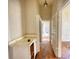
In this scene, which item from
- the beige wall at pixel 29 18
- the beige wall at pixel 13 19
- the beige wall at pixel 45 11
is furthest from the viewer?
the beige wall at pixel 45 11

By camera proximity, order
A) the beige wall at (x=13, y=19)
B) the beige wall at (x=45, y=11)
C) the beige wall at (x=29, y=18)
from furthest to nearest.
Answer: the beige wall at (x=45, y=11), the beige wall at (x=29, y=18), the beige wall at (x=13, y=19)

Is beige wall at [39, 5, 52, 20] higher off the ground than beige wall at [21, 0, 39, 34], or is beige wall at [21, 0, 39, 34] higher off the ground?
beige wall at [39, 5, 52, 20]

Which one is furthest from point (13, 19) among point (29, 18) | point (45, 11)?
point (45, 11)

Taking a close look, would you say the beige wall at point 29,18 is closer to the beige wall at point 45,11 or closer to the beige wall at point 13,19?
the beige wall at point 13,19

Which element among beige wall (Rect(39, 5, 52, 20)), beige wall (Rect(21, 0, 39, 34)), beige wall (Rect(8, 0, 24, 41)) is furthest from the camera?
beige wall (Rect(39, 5, 52, 20))

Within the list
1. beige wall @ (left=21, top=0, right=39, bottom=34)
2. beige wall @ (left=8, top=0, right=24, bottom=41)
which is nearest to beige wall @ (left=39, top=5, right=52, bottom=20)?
beige wall @ (left=21, top=0, right=39, bottom=34)

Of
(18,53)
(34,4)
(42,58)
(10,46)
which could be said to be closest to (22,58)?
(18,53)

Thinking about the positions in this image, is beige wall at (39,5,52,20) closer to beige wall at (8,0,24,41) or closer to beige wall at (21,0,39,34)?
beige wall at (21,0,39,34)

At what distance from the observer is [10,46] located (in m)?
3.42

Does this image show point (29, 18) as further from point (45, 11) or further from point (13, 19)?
point (45, 11)

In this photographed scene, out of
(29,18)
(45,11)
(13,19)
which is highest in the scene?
(45,11)

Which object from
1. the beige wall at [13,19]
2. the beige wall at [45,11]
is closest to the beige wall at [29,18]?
the beige wall at [13,19]

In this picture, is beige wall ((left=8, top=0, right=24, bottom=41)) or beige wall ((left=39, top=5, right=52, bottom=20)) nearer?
beige wall ((left=8, top=0, right=24, bottom=41))
